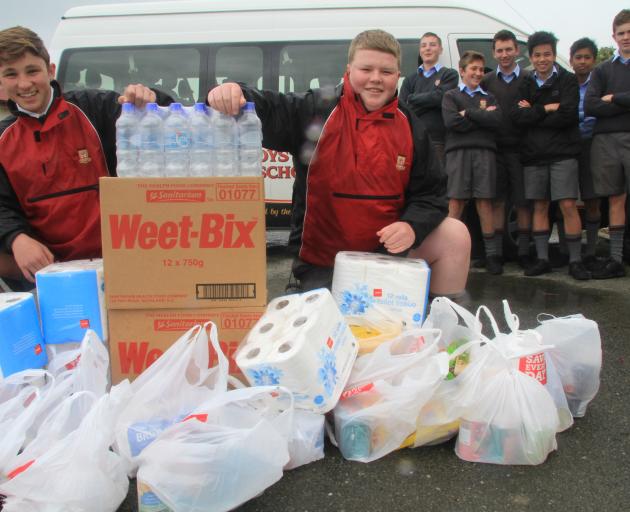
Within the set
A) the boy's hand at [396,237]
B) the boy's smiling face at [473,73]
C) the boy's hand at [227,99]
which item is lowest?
the boy's hand at [396,237]

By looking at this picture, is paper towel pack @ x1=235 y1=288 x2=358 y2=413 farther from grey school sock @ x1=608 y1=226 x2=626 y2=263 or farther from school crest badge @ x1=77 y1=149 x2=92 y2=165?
grey school sock @ x1=608 y1=226 x2=626 y2=263

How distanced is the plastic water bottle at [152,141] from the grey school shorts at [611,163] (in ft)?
12.8

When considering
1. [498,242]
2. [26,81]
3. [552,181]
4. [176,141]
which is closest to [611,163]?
[552,181]

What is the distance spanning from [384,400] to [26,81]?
2.04 m

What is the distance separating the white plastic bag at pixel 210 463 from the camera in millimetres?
1569

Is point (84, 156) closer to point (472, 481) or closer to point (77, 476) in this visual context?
point (77, 476)

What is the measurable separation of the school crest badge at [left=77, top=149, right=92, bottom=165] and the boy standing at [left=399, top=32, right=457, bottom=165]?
339 centimetres

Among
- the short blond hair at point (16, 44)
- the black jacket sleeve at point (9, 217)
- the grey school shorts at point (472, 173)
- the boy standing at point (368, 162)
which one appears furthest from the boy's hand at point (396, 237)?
the grey school shorts at point (472, 173)

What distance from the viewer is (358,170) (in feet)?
8.64

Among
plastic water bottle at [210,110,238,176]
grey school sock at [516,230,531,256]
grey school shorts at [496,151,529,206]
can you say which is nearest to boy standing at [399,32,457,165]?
grey school shorts at [496,151,529,206]

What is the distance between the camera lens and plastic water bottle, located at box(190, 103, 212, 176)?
228 cm

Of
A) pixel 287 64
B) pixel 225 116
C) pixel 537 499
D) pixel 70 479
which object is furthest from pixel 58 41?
pixel 537 499

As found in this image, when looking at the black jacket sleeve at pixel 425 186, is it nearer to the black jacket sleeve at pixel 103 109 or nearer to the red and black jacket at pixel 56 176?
the black jacket sleeve at pixel 103 109

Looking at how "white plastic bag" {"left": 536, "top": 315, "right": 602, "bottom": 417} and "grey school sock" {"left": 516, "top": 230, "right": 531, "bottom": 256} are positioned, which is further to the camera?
Result: "grey school sock" {"left": 516, "top": 230, "right": 531, "bottom": 256}
